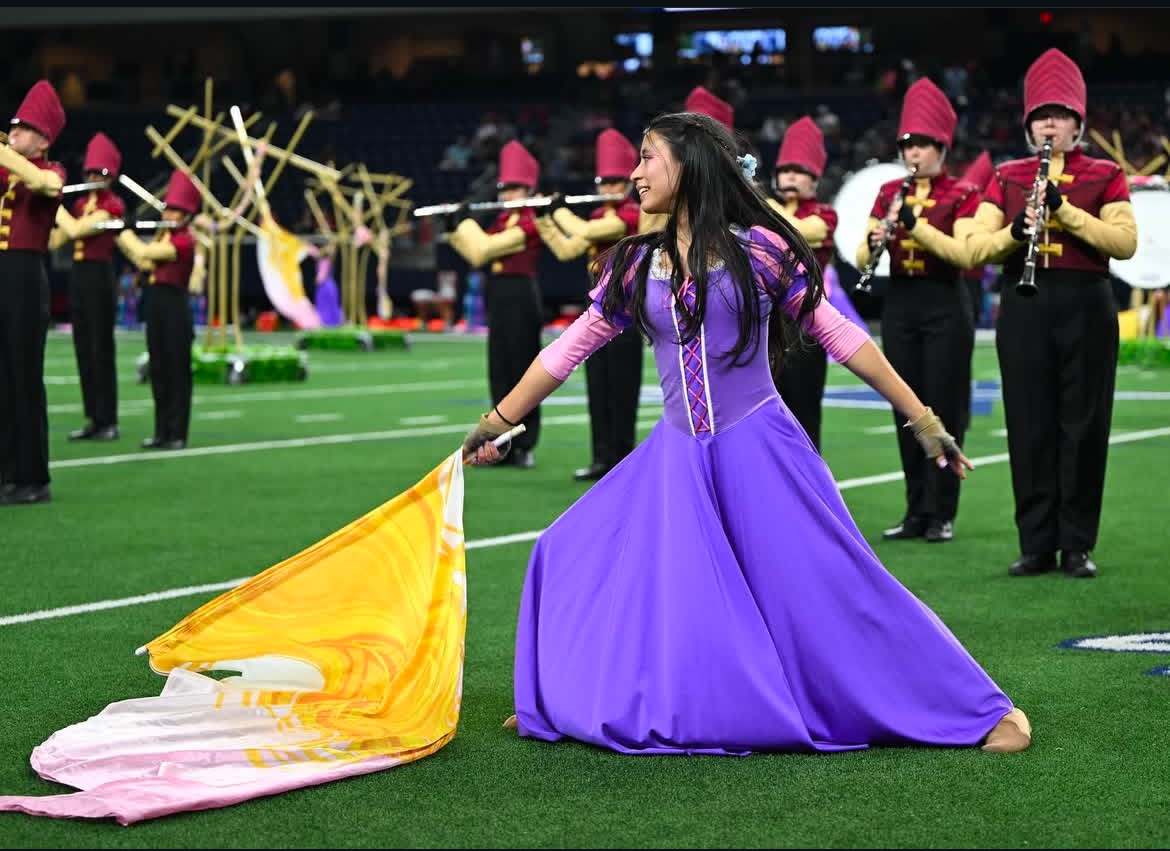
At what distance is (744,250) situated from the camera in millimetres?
4648

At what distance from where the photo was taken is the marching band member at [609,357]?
11328mm

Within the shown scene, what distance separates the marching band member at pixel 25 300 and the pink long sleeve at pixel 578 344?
5.48 metres

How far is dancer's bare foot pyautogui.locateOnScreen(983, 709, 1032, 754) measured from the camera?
4566 mm

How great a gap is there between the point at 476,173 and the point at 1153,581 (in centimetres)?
2781

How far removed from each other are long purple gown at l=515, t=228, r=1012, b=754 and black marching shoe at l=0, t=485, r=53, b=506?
5.75 meters

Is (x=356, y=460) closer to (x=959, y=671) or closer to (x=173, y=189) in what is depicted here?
(x=173, y=189)

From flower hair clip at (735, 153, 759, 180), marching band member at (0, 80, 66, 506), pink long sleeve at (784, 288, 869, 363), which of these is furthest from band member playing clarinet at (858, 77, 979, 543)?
marching band member at (0, 80, 66, 506)

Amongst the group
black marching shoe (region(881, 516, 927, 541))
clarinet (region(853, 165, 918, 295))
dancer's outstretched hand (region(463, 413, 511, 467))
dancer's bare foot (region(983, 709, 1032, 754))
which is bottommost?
black marching shoe (region(881, 516, 927, 541))

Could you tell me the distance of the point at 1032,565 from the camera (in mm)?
7539

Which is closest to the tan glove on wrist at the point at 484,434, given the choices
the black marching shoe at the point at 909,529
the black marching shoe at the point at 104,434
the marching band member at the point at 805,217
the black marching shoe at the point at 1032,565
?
the black marching shoe at the point at 1032,565

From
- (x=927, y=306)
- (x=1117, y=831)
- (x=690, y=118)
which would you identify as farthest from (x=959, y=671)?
(x=927, y=306)

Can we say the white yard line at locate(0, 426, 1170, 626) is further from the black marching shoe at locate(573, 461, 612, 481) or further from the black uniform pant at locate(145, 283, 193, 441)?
the black uniform pant at locate(145, 283, 193, 441)

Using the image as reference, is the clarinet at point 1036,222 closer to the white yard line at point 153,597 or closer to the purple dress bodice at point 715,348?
the white yard line at point 153,597

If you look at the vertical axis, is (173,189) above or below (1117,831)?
above
